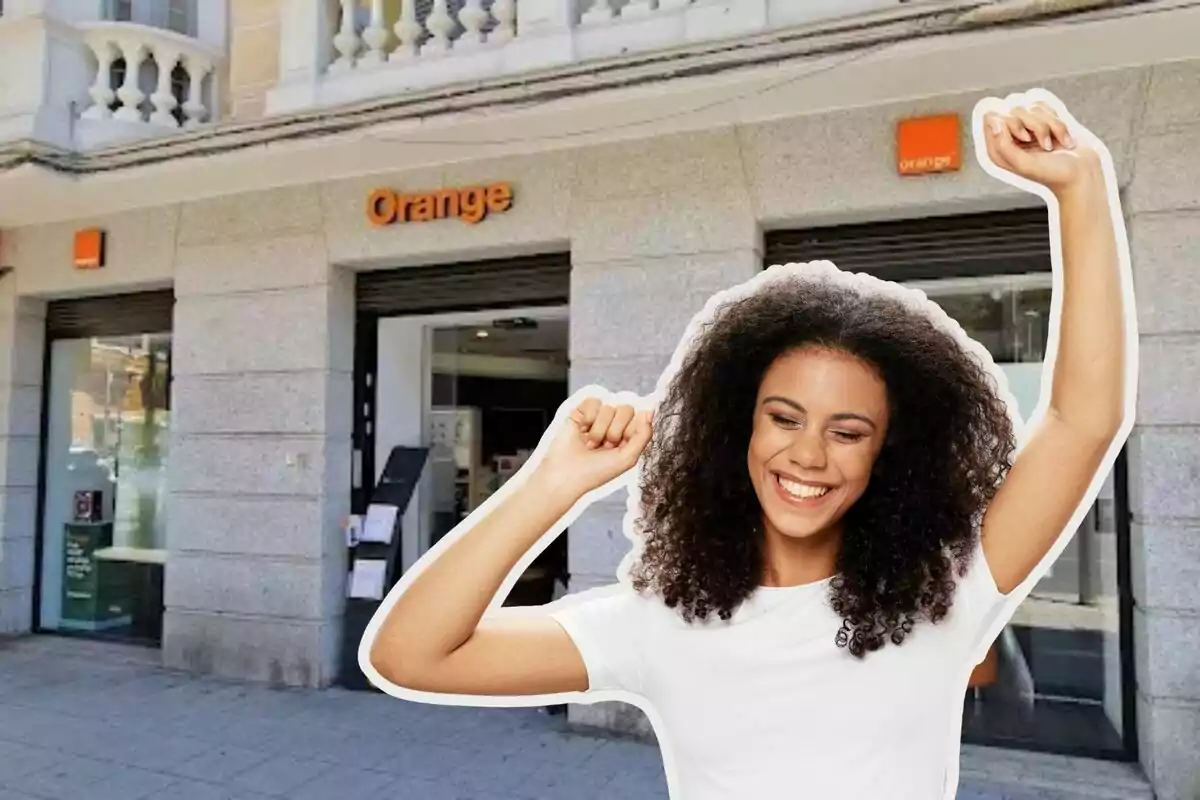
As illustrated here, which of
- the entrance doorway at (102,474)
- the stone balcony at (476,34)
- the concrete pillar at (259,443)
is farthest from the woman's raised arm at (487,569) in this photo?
the entrance doorway at (102,474)

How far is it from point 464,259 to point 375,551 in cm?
193

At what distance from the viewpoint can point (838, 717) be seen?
1257 mm

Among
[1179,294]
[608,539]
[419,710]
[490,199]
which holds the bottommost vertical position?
[419,710]

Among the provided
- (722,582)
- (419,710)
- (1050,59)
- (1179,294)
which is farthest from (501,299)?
(722,582)

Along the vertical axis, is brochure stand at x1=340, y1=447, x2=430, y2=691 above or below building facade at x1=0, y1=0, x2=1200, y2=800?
below

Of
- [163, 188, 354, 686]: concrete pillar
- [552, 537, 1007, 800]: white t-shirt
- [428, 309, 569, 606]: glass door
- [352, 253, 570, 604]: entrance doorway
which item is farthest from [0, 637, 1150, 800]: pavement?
[552, 537, 1007, 800]: white t-shirt

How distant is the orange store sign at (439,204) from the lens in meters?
5.35

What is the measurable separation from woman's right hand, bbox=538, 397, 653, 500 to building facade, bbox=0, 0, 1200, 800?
6.94 ft

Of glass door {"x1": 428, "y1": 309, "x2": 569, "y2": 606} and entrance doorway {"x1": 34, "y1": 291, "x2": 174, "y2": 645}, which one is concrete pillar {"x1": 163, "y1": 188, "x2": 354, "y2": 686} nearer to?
glass door {"x1": 428, "y1": 309, "x2": 569, "y2": 606}

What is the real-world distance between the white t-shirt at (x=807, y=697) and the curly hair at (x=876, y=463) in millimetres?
28

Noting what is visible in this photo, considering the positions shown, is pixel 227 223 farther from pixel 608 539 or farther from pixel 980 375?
pixel 980 375

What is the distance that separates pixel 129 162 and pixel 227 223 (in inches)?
27.1

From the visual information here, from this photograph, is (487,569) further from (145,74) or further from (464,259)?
(145,74)

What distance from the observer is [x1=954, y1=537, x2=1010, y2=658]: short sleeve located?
1.32m
